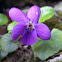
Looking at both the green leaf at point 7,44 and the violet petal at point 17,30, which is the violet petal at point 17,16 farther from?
the green leaf at point 7,44

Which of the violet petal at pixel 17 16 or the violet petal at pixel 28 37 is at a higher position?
the violet petal at pixel 17 16

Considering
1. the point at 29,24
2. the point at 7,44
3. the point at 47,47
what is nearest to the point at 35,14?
the point at 29,24

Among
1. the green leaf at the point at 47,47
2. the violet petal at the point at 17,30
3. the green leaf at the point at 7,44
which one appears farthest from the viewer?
the green leaf at the point at 7,44

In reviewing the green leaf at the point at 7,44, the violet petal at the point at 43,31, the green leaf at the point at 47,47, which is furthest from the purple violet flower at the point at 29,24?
the green leaf at the point at 7,44

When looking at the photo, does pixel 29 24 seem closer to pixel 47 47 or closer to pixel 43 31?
pixel 43 31

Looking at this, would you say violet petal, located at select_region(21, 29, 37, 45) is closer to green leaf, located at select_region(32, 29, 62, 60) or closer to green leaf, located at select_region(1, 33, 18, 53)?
green leaf, located at select_region(32, 29, 62, 60)
